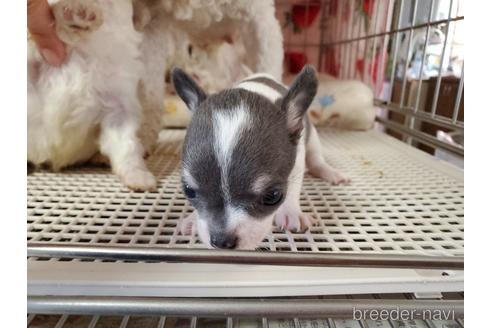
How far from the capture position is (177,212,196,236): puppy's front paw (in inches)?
41.9

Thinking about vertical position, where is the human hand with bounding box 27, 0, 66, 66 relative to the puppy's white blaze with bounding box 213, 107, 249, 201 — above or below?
above

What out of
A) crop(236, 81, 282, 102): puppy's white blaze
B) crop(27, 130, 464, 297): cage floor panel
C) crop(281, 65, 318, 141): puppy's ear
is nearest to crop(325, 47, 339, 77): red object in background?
crop(27, 130, 464, 297): cage floor panel

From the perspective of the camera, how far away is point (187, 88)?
117 centimetres

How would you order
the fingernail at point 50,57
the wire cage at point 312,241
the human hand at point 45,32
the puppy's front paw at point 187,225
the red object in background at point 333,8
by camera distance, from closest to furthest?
the wire cage at point 312,241
the puppy's front paw at point 187,225
the human hand at point 45,32
the fingernail at point 50,57
the red object in background at point 333,8

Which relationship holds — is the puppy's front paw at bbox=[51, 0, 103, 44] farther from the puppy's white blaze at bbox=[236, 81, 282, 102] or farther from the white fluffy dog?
the puppy's white blaze at bbox=[236, 81, 282, 102]

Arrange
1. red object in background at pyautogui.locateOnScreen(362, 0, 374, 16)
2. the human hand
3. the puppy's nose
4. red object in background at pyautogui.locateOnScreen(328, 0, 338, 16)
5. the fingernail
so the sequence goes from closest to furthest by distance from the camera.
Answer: the puppy's nose → the human hand → the fingernail → red object in background at pyautogui.locateOnScreen(362, 0, 374, 16) → red object in background at pyautogui.locateOnScreen(328, 0, 338, 16)

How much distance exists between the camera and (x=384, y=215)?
119cm

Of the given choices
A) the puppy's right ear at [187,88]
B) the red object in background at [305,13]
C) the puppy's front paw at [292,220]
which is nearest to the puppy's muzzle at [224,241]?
the puppy's front paw at [292,220]

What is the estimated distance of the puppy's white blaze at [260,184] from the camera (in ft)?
2.97

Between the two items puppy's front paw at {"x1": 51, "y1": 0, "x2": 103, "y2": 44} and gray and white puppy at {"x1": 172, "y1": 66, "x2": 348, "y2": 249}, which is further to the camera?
puppy's front paw at {"x1": 51, "y1": 0, "x2": 103, "y2": 44}

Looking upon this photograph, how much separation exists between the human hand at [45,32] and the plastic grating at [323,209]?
1.48ft

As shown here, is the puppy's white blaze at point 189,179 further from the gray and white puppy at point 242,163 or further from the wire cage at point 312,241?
the wire cage at point 312,241
